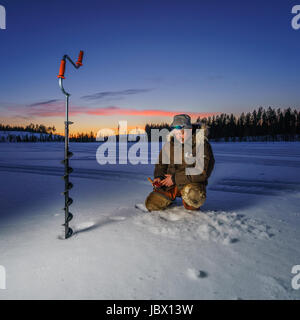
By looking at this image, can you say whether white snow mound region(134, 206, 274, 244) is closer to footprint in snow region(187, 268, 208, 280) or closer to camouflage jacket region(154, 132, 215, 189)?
camouflage jacket region(154, 132, 215, 189)

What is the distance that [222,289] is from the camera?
5.71 feet

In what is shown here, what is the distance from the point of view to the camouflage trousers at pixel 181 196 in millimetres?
3156

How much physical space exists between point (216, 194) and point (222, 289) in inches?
122

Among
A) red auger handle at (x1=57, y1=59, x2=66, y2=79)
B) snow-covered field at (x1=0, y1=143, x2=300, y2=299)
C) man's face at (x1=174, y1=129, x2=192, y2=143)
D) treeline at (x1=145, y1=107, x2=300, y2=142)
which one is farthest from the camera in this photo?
treeline at (x1=145, y1=107, x2=300, y2=142)

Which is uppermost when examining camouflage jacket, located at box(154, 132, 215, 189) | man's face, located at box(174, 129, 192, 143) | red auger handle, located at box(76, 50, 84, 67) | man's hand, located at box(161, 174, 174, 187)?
red auger handle, located at box(76, 50, 84, 67)

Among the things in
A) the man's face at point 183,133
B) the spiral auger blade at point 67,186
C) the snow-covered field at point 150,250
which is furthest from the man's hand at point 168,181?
the spiral auger blade at point 67,186

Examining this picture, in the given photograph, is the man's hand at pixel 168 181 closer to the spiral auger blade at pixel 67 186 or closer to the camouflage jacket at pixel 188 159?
the camouflage jacket at pixel 188 159

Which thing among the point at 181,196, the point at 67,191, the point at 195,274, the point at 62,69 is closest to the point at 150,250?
the point at 195,274

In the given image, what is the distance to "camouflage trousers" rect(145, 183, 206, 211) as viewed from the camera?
124 inches

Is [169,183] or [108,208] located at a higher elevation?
[169,183]

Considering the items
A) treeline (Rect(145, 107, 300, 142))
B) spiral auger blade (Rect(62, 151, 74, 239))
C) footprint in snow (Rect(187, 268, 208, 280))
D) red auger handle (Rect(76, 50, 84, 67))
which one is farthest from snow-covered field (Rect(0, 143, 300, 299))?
treeline (Rect(145, 107, 300, 142))

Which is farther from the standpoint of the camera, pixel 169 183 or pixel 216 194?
pixel 216 194

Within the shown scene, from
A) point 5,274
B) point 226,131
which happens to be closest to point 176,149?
point 5,274

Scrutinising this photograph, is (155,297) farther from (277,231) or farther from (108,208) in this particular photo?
(108,208)
